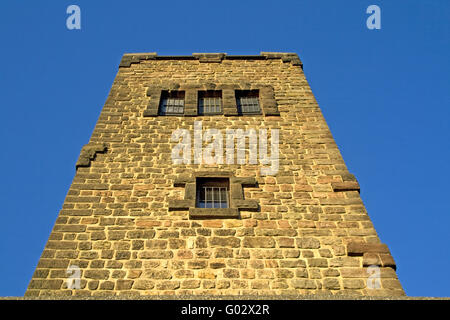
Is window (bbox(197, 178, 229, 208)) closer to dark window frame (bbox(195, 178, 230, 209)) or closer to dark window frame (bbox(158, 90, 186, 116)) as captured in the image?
dark window frame (bbox(195, 178, 230, 209))

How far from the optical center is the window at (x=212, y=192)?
267 inches

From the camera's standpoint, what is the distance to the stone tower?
17.5 feet

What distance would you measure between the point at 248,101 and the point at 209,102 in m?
1.12

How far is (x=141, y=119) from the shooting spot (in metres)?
8.92

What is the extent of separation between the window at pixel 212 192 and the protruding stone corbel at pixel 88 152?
240 cm

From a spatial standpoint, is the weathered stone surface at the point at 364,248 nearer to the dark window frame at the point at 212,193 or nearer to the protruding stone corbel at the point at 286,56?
the dark window frame at the point at 212,193

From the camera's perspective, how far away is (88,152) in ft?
25.0

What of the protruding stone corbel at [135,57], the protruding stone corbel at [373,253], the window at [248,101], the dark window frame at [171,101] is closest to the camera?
the protruding stone corbel at [373,253]

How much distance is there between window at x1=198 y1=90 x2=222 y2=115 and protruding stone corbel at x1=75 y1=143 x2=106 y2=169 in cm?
288

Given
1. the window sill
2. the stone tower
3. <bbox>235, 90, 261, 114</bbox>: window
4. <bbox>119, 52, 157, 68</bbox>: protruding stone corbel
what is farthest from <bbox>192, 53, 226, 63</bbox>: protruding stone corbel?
the window sill

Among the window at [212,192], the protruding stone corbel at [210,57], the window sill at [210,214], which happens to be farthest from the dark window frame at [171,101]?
the window sill at [210,214]
